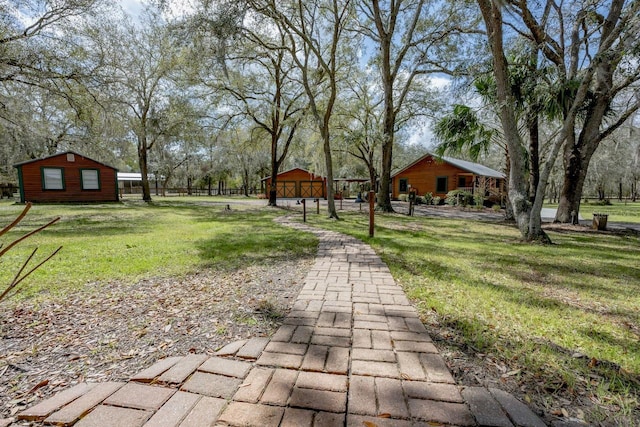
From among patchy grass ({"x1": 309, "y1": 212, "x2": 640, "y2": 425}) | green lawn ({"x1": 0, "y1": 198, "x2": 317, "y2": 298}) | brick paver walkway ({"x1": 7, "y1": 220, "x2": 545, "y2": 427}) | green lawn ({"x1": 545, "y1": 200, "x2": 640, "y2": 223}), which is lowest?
green lawn ({"x1": 545, "y1": 200, "x2": 640, "y2": 223})

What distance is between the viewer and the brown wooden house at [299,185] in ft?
98.6

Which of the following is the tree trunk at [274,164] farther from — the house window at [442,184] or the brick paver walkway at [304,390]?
the brick paver walkway at [304,390]

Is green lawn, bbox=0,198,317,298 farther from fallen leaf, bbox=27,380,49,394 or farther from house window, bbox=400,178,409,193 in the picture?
house window, bbox=400,178,409,193

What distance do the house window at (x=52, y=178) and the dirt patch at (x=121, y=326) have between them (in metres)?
19.5

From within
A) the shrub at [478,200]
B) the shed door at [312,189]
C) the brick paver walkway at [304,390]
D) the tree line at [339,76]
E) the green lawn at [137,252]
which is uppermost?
the tree line at [339,76]

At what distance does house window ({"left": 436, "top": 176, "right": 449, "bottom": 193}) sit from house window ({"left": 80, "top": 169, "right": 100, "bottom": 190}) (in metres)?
23.9

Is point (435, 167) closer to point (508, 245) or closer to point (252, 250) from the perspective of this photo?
point (508, 245)

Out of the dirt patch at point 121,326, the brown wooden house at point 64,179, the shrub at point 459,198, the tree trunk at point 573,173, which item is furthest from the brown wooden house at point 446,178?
the brown wooden house at point 64,179

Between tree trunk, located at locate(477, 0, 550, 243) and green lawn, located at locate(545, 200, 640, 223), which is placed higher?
tree trunk, located at locate(477, 0, 550, 243)

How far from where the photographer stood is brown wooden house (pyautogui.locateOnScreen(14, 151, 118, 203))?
1716 centimetres

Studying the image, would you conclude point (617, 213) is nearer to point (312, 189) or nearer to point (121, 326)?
point (312, 189)

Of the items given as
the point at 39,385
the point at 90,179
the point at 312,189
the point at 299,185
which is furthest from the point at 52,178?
the point at 39,385

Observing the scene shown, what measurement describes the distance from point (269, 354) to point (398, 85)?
58.3ft

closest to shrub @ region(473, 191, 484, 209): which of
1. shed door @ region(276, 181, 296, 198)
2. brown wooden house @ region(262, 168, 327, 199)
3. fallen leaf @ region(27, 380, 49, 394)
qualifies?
brown wooden house @ region(262, 168, 327, 199)
